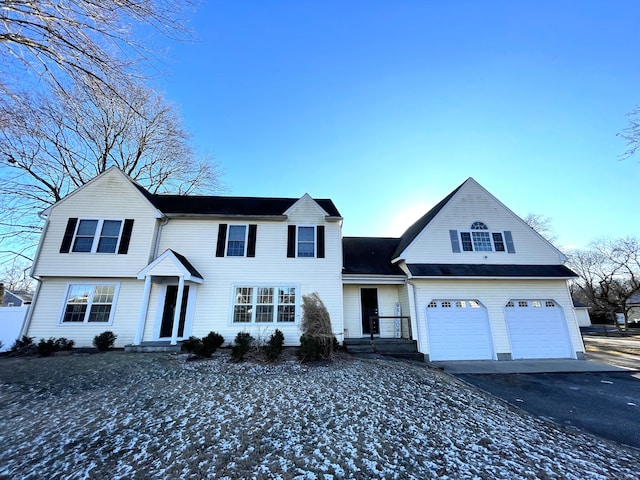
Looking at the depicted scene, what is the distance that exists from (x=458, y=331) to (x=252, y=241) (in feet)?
31.2

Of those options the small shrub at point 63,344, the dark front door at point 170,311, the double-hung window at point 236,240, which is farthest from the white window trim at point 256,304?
the small shrub at point 63,344

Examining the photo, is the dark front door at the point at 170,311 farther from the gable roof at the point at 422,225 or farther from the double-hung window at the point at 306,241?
the gable roof at the point at 422,225

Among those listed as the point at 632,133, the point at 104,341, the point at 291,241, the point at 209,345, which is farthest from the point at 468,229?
the point at 104,341

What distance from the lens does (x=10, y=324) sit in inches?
387

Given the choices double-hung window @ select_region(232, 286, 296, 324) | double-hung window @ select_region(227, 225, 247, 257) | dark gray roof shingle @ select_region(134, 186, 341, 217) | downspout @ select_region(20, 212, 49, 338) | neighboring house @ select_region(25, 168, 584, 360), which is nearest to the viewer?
downspout @ select_region(20, 212, 49, 338)

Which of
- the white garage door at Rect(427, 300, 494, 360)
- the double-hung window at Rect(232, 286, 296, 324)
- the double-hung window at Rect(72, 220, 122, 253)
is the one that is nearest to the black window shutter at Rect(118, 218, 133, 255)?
the double-hung window at Rect(72, 220, 122, 253)

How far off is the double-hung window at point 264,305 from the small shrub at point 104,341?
4.47 metres

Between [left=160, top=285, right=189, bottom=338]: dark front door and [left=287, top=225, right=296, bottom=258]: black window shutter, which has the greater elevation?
[left=287, top=225, right=296, bottom=258]: black window shutter

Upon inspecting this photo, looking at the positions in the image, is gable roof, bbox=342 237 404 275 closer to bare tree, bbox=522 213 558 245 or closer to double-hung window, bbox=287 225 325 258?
double-hung window, bbox=287 225 325 258

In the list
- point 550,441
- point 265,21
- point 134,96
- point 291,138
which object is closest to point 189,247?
point 134,96

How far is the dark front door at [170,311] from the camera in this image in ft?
33.6

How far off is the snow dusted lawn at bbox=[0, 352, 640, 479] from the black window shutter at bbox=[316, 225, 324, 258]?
5.51 m

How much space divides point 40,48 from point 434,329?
42.9ft

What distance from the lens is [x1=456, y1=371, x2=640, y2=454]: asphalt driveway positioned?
4777mm
